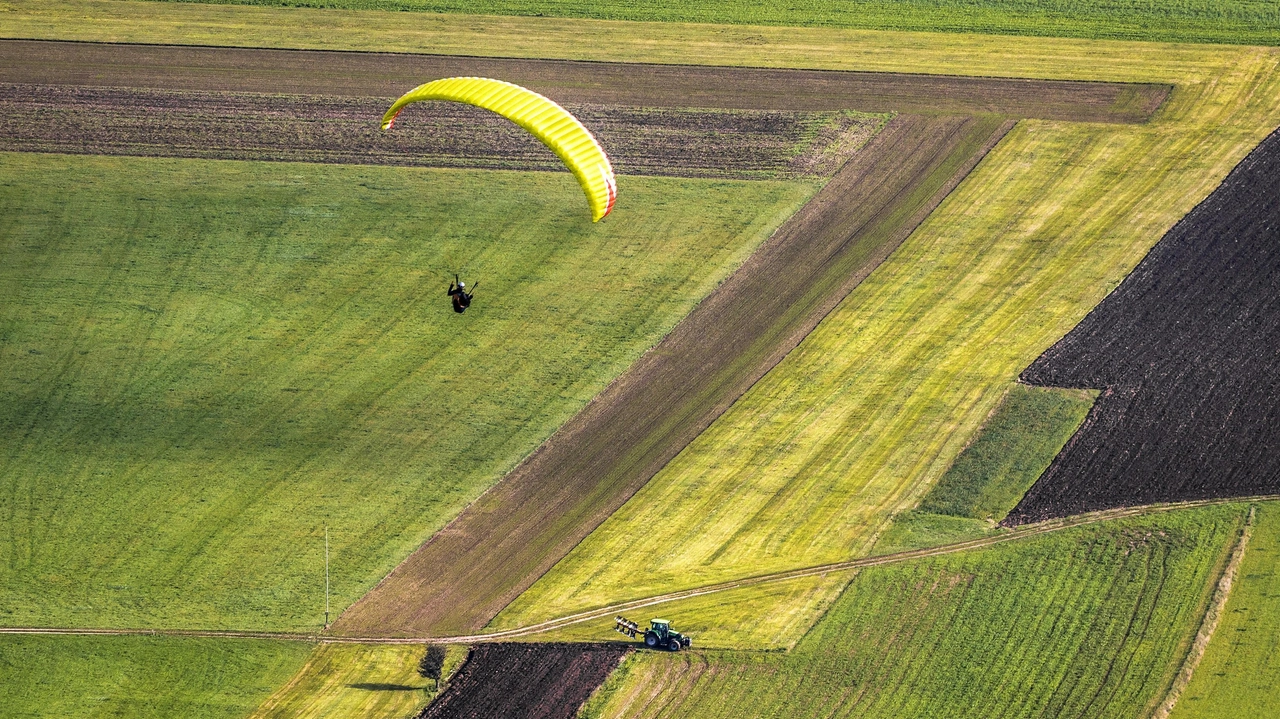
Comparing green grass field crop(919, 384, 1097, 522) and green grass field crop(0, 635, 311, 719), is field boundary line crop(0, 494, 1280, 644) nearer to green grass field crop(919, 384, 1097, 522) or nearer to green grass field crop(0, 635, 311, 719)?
green grass field crop(0, 635, 311, 719)

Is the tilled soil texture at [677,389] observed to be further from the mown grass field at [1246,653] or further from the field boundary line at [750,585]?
the mown grass field at [1246,653]

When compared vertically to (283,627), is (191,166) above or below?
above

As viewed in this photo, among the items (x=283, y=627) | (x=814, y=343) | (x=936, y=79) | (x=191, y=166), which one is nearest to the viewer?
(x=283, y=627)

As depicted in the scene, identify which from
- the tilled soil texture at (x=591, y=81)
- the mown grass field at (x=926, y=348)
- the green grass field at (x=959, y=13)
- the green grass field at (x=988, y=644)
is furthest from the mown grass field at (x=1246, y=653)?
the green grass field at (x=959, y=13)

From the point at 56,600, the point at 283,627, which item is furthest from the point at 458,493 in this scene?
the point at 56,600

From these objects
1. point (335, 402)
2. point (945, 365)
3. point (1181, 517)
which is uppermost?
point (335, 402)

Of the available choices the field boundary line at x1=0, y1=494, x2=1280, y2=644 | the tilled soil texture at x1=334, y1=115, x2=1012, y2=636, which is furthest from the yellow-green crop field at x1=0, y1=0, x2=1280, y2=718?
the tilled soil texture at x1=334, y1=115, x2=1012, y2=636

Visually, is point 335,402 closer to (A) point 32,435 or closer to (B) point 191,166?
(A) point 32,435

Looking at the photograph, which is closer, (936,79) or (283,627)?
(283,627)
